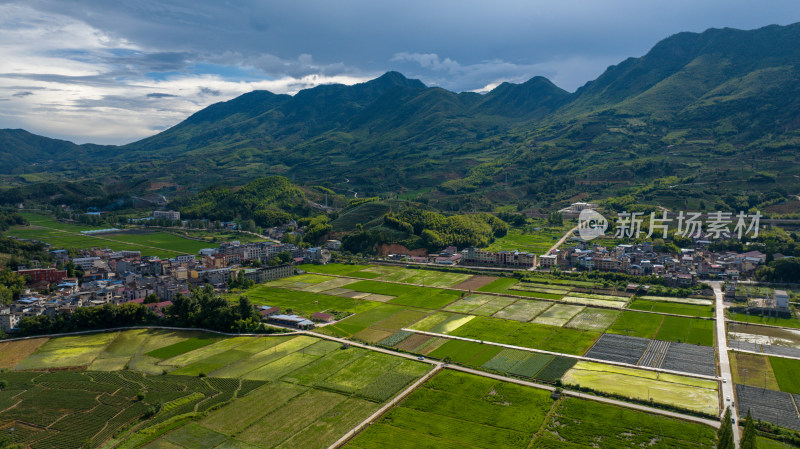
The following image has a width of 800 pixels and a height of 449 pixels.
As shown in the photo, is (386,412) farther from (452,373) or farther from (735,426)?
(735,426)

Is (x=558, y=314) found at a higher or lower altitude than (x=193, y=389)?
higher

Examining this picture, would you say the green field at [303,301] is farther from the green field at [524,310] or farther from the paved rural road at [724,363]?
the paved rural road at [724,363]

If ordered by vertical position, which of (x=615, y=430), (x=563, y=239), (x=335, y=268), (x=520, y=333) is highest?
(x=563, y=239)

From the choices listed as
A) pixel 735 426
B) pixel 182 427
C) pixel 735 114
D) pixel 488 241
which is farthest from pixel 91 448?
pixel 735 114

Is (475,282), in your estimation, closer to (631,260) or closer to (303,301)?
(631,260)

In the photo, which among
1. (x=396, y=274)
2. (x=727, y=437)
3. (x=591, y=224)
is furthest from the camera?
(x=591, y=224)

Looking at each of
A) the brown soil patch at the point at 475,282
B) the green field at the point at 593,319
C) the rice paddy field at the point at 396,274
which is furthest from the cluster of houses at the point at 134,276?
the green field at the point at 593,319

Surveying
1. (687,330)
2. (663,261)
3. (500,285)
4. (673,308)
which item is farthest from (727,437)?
(663,261)
